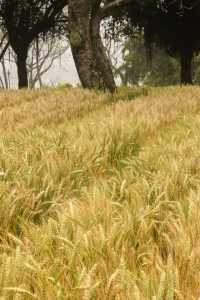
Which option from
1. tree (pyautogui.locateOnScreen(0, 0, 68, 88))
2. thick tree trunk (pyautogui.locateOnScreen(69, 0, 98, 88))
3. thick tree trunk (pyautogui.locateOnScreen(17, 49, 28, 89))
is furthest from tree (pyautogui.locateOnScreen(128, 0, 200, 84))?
thick tree trunk (pyautogui.locateOnScreen(69, 0, 98, 88))

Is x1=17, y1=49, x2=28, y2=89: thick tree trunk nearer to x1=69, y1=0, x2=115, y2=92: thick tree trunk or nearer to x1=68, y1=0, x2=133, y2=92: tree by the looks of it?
x1=68, y1=0, x2=133, y2=92: tree

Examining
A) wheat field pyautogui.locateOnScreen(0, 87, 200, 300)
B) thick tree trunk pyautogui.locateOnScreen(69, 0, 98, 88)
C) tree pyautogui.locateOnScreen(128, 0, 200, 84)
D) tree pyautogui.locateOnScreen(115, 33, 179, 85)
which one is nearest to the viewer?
wheat field pyautogui.locateOnScreen(0, 87, 200, 300)

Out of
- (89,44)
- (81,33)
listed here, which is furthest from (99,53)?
(81,33)

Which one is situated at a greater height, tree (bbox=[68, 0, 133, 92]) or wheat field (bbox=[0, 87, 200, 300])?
tree (bbox=[68, 0, 133, 92])

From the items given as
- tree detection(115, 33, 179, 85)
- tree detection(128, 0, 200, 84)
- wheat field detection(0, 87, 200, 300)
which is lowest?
wheat field detection(0, 87, 200, 300)

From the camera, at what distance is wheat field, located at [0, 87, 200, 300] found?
7.05 ft

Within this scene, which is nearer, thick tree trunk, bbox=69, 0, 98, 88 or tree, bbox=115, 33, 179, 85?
thick tree trunk, bbox=69, 0, 98, 88

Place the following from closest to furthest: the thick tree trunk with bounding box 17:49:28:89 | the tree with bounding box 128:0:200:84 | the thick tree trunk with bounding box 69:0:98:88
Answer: the thick tree trunk with bounding box 69:0:98:88 < the tree with bounding box 128:0:200:84 < the thick tree trunk with bounding box 17:49:28:89

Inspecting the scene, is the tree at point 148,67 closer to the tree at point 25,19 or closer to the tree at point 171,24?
the tree at point 171,24

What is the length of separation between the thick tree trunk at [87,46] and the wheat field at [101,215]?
7.08 meters

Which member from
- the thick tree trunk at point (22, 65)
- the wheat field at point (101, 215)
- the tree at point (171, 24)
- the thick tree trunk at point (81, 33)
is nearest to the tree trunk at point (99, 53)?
the thick tree trunk at point (81, 33)

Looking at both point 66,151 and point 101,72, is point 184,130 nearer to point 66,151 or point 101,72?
point 66,151

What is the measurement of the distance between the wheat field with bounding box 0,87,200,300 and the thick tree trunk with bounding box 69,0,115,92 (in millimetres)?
7075

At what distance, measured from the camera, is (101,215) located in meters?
3.04
